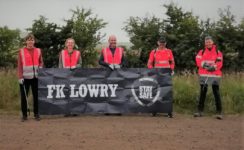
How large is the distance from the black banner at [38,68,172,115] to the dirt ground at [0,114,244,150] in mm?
270

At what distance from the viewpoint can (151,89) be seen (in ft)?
39.6

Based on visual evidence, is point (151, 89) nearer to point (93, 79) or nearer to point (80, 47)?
point (93, 79)

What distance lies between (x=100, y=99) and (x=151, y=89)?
4.38 ft

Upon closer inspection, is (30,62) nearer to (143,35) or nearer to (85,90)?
(85,90)

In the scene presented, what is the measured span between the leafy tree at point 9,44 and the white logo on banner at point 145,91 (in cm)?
1284

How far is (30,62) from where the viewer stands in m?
11.4

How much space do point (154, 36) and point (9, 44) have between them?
338 inches

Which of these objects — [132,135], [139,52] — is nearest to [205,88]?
[132,135]

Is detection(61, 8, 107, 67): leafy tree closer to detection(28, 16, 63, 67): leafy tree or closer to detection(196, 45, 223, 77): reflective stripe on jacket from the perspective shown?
detection(28, 16, 63, 67): leafy tree

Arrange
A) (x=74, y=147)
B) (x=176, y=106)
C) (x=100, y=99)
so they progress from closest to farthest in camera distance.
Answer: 1. (x=74, y=147)
2. (x=100, y=99)
3. (x=176, y=106)

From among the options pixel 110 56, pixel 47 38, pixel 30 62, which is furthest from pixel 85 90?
pixel 47 38

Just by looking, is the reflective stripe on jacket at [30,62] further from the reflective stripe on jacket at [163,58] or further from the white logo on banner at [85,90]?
the reflective stripe on jacket at [163,58]

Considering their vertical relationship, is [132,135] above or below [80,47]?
below

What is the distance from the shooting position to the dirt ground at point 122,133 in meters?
8.31
